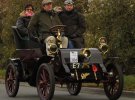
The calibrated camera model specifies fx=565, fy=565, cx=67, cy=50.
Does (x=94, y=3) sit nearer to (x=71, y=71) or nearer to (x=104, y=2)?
(x=104, y=2)

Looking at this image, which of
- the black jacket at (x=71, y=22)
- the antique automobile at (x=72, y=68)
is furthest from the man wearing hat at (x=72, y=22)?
the antique automobile at (x=72, y=68)

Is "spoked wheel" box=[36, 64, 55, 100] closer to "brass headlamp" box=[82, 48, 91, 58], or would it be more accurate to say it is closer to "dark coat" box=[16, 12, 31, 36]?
"brass headlamp" box=[82, 48, 91, 58]

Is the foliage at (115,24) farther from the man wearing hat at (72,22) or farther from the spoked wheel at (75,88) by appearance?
the man wearing hat at (72,22)

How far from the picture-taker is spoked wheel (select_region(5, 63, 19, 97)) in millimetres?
13695

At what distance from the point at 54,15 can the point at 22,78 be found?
178 cm

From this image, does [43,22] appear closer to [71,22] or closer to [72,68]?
[71,22]

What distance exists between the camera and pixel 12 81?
556 inches

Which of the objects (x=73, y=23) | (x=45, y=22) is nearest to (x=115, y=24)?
(x=73, y=23)

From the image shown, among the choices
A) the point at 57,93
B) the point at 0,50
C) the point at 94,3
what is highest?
the point at 94,3

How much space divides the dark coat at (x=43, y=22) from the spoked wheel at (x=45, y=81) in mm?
1031

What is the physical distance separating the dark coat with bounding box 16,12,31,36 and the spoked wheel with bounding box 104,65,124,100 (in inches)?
96.5

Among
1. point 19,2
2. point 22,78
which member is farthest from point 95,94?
point 19,2

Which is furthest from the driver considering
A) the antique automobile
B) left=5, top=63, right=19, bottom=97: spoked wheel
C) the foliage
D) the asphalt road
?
the foliage

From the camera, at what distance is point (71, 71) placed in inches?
464
